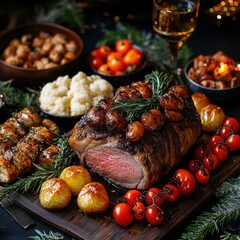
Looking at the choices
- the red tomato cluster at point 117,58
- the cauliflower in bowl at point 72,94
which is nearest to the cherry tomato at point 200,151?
the cauliflower in bowl at point 72,94

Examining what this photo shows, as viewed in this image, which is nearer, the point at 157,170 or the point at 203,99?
the point at 157,170

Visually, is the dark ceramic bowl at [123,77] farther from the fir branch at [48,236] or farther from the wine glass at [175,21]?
the fir branch at [48,236]

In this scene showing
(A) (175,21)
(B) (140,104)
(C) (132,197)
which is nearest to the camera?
(C) (132,197)

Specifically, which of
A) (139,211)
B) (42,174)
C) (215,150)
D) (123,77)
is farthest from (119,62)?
(139,211)

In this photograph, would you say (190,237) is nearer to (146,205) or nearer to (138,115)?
(146,205)

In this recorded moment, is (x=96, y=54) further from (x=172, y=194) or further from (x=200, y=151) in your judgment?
(x=172, y=194)

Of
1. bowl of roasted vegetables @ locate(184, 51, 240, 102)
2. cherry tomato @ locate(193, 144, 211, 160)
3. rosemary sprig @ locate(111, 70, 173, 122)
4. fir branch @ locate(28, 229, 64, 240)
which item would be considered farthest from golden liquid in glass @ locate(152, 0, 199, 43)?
fir branch @ locate(28, 229, 64, 240)

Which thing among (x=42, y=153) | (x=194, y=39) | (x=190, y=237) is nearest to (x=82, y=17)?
(x=194, y=39)
